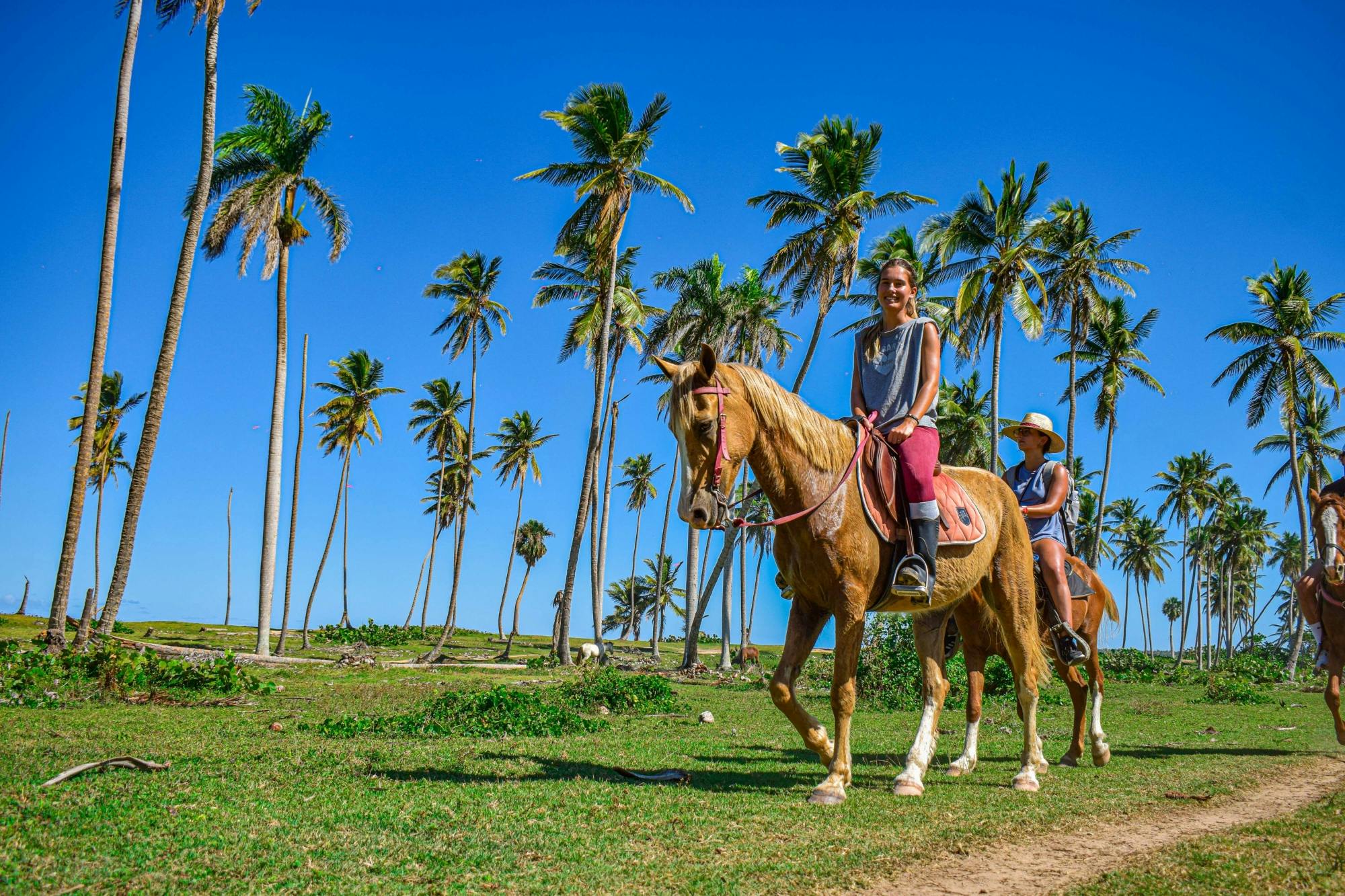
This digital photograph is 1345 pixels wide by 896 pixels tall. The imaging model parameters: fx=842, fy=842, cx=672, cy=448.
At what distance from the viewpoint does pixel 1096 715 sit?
8.30 m

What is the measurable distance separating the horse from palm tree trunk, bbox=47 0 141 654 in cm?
1933

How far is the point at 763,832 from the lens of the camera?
4582 mm

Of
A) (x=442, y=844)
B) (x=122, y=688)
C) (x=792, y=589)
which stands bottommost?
(x=122, y=688)

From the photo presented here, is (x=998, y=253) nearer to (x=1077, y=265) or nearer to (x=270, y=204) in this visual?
(x=1077, y=265)

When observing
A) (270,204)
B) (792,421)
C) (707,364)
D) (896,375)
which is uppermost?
(270,204)

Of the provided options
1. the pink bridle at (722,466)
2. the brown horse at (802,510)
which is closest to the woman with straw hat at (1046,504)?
the brown horse at (802,510)

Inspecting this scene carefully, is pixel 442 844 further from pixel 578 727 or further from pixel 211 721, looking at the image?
pixel 211 721

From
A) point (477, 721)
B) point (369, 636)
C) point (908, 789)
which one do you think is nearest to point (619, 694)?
point (477, 721)

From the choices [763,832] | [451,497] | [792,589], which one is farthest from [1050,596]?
[451,497]

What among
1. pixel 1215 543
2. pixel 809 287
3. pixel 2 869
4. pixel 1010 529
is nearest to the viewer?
pixel 2 869

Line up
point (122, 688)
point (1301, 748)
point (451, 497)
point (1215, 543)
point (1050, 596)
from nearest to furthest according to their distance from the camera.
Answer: point (1050, 596)
point (1301, 748)
point (122, 688)
point (451, 497)
point (1215, 543)

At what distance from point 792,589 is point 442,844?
2.89 meters

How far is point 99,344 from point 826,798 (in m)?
17.8

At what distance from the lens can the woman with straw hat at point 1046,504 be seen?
308 inches
